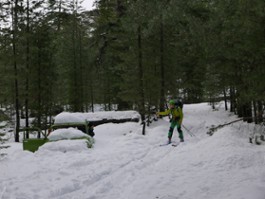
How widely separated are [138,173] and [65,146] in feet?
15.0

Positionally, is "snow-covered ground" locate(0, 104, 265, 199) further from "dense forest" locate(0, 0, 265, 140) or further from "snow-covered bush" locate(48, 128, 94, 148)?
"dense forest" locate(0, 0, 265, 140)

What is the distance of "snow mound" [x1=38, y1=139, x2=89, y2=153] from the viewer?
12.1 metres

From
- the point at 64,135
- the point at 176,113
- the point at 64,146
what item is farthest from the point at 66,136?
the point at 176,113

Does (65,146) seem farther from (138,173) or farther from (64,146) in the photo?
(138,173)

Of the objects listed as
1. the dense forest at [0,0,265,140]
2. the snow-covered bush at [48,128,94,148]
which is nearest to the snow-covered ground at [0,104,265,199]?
the snow-covered bush at [48,128,94,148]

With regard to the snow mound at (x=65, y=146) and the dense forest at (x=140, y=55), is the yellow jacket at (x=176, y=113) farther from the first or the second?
the snow mound at (x=65, y=146)

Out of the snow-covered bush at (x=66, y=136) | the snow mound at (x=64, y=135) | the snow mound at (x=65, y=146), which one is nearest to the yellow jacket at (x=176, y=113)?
the snow-covered bush at (x=66, y=136)

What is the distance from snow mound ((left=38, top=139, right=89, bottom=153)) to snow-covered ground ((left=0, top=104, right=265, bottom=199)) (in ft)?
0.21

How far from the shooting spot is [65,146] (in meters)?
12.2

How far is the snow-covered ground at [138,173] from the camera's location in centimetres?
679

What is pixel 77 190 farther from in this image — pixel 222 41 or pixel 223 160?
pixel 222 41

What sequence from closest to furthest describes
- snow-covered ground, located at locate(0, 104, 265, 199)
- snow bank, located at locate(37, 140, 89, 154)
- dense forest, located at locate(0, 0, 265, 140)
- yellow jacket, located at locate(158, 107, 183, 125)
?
snow-covered ground, located at locate(0, 104, 265, 199), dense forest, located at locate(0, 0, 265, 140), snow bank, located at locate(37, 140, 89, 154), yellow jacket, located at locate(158, 107, 183, 125)

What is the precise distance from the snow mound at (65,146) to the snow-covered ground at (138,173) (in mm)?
64

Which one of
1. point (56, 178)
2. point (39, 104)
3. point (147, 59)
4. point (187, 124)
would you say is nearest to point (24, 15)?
point (39, 104)
